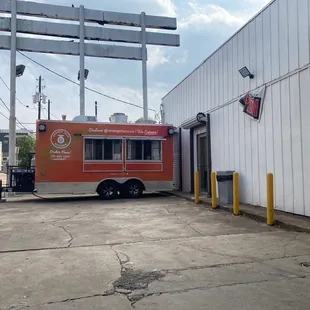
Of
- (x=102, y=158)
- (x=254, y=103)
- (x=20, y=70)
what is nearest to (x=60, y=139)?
(x=102, y=158)

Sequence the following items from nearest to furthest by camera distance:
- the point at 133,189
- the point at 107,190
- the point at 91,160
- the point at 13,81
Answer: the point at 91,160
the point at 107,190
the point at 133,189
the point at 13,81

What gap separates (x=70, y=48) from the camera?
18.4 metres

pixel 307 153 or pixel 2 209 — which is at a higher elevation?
pixel 307 153

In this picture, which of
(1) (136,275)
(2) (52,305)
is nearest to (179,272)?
(1) (136,275)

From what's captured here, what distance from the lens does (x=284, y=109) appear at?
912 centimetres

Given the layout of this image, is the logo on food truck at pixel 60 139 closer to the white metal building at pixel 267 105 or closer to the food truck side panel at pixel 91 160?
the food truck side panel at pixel 91 160

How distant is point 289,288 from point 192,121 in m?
10.7

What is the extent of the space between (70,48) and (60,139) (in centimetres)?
731

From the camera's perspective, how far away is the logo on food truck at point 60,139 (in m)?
13.3

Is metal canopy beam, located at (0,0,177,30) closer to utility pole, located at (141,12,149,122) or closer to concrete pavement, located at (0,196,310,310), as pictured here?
utility pole, located at (141,12,149,122)

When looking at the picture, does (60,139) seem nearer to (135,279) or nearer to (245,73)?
(245,73)

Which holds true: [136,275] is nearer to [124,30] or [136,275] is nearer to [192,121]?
[192,121]

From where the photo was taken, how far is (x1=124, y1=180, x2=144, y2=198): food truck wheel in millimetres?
14297

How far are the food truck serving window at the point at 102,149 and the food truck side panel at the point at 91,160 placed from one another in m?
0.04
